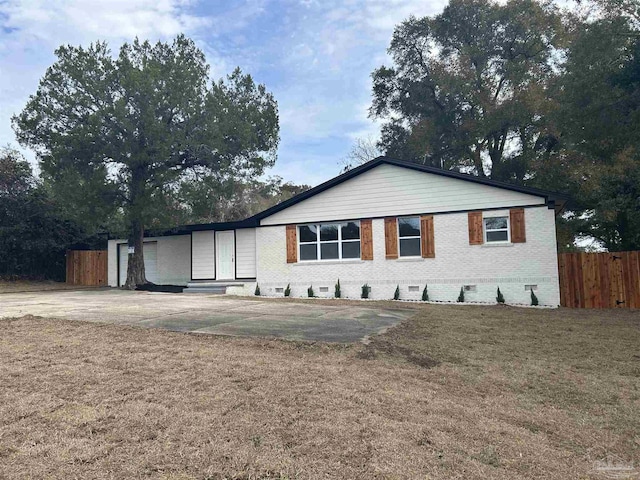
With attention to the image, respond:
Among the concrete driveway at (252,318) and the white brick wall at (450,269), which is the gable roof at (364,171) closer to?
the white brick wall at (450,269)

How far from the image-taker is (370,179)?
15.8 metres

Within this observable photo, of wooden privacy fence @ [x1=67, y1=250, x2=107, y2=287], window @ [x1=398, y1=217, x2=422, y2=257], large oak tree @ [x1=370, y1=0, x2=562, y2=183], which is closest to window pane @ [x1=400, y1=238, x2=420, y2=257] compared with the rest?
window @ [x1=398, y1=217, x2=422, y2=257]

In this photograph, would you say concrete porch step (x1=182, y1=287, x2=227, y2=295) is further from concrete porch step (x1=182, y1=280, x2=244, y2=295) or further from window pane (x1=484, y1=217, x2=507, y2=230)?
window pane (x1=484, y1=217, x2=507, y2=230)

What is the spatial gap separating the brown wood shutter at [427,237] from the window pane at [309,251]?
4.05 metres

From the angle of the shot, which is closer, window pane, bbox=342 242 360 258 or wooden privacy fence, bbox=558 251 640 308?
wooden privacy fence, bbox=558 251 640 308

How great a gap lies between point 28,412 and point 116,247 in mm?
19737

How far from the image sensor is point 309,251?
1652cm

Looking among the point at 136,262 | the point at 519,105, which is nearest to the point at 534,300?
the point at 519,105

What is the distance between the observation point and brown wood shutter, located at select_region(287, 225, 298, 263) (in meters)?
16.5

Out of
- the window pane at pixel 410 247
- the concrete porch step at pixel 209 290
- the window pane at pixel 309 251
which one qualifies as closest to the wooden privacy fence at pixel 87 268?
the concrete porch step at pixel 209 290

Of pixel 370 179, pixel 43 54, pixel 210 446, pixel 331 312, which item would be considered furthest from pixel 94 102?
pixel 210 446

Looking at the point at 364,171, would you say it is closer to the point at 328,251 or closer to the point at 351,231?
the point at 351,231

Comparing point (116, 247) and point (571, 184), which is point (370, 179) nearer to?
point (571, 184)

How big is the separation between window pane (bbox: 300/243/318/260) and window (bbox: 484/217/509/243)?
612 centimetres
